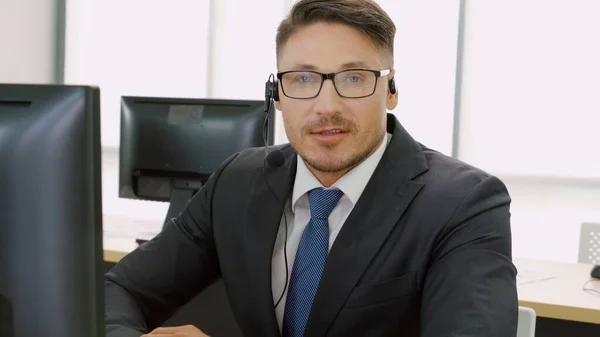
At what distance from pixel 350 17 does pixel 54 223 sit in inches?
35.5

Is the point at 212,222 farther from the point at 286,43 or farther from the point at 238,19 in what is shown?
the point at 238,19

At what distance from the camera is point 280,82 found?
1.51 m

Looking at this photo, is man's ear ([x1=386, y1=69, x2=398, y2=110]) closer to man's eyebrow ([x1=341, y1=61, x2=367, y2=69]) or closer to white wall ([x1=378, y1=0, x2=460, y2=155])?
man's eyebrow ([x1=341, y1=61, x2=367, y2=69])

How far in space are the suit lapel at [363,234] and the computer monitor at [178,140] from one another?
2.54 feet

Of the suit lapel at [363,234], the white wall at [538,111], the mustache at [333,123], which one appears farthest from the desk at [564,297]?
the white wall at [538,111]

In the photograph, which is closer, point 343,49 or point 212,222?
point 343,49

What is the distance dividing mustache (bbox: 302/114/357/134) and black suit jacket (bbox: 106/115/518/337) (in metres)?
0.11

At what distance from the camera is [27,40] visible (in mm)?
5098

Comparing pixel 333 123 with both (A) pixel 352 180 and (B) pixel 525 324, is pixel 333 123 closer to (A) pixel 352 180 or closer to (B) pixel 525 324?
(A) pixel 352 180

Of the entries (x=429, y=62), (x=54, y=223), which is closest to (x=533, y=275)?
(x=54, y=223)

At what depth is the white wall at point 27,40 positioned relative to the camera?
194 inches

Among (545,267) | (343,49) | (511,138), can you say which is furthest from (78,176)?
(511,138)

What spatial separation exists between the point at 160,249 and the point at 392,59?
2.14 ft

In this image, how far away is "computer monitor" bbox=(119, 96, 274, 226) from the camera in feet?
7.43
